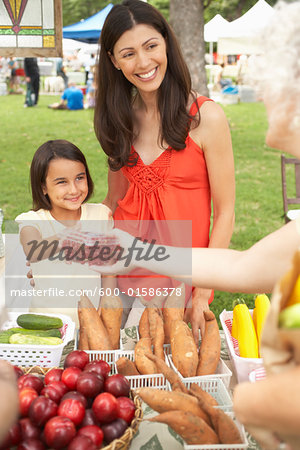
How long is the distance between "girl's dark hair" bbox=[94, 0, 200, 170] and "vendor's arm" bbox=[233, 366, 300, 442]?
1.51m

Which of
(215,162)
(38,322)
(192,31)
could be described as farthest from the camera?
(192,31)

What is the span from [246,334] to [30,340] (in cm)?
84

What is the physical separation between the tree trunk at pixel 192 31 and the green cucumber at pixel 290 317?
821cm

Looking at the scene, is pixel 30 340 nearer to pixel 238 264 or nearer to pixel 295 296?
pixel 238 264

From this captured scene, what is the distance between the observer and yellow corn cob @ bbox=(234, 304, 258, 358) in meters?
1.90

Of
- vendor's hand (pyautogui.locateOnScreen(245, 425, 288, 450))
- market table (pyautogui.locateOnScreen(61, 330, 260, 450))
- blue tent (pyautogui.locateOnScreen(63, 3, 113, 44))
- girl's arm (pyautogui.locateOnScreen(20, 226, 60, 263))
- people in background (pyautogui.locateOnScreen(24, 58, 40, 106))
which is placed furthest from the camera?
blue tent (pyautogui.locateOnScreen(63, 3, 113, 44))

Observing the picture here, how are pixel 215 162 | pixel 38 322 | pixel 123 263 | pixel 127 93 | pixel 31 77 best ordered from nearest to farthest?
pixel 123 263 < pixel 38 322 < pixel 215 162 < pixel 127 93 < pixel 31 77

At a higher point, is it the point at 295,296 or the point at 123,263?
the point at 295,296

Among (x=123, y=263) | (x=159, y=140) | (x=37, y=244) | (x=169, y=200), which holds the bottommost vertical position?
(x=37, y=244)

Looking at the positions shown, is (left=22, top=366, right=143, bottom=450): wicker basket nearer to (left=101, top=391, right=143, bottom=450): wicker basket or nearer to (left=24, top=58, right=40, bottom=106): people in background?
(left=101, top=391, right=143, bottom=450): wicker basket

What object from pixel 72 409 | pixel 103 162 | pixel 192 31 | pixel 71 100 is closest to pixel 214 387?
pixel 72 409

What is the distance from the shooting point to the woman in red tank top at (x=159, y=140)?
225cm

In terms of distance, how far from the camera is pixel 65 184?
2619 mm

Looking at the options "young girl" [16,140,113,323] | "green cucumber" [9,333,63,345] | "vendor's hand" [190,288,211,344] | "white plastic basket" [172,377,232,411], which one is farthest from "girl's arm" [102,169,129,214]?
"white plastic basket" [172,377,232,411]
